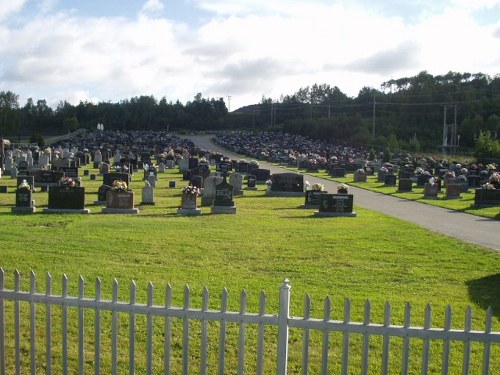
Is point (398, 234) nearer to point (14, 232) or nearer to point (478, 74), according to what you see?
point (14, 232)

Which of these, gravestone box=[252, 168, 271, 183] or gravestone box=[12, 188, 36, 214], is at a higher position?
gravestone box=[252, 168, 271, 183]

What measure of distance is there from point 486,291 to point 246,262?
4.98 metres

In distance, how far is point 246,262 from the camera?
13.8m

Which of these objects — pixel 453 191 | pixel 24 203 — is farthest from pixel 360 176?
pixel 24 203

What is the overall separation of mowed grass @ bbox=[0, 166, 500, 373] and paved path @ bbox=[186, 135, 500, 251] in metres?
0.93

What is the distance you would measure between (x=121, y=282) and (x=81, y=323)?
218 inches

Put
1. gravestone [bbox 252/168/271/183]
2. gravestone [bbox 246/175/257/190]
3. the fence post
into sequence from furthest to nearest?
gravestone [bbox 252/168/271/183], gravestone [bbox 246/175/257/190], the fence post

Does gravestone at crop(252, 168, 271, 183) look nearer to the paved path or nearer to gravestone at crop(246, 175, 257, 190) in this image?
gravestone at crop(246, 175, 257, 190)

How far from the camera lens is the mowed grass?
962 cm

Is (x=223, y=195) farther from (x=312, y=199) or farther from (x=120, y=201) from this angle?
(x=312, y=199)

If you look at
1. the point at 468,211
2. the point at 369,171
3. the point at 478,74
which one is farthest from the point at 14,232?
the point at 478,74

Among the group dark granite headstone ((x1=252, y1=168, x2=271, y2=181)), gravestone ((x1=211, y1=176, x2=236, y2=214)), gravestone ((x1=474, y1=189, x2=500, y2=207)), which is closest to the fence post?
gravestone ((x1=211, y1=176, x2=236, y2=214))

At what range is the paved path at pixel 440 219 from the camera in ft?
60.6

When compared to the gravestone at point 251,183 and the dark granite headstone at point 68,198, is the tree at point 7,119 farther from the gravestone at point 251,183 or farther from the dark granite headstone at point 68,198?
the dark granite headstone at point 68,198
